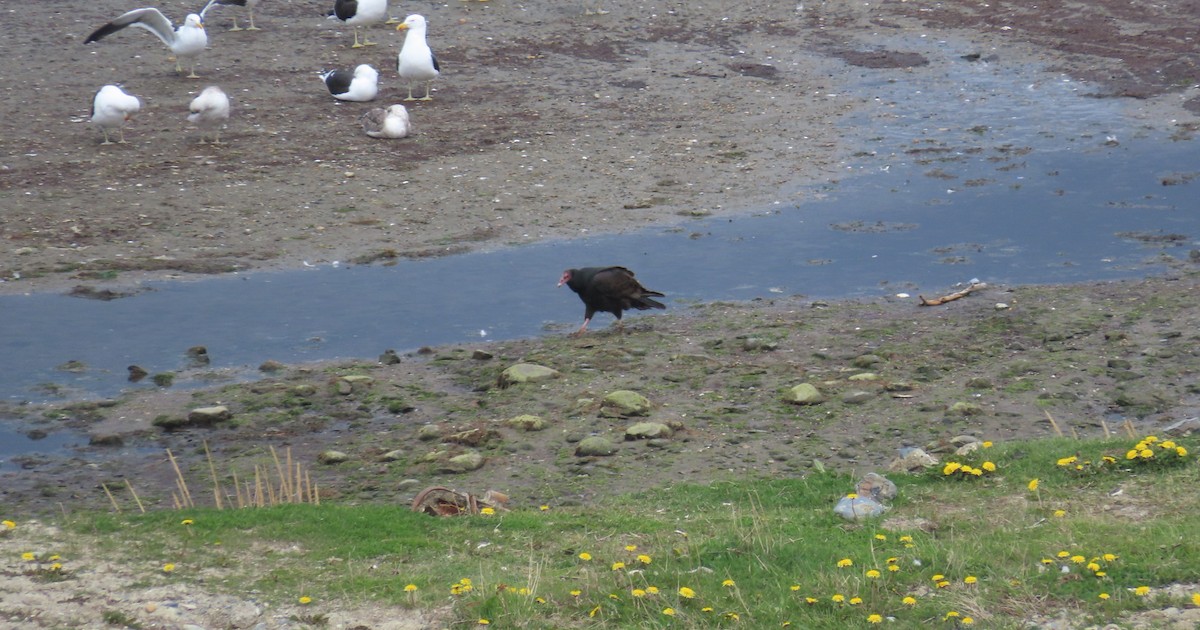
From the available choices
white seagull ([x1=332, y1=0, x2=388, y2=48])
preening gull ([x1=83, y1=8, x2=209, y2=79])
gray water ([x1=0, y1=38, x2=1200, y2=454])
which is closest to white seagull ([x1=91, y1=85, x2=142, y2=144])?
preening gull ([x1=83, y1=8, x2=209, y2=79])

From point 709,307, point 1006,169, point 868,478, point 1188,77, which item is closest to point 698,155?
point 1006,169

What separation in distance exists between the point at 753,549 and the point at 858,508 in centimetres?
82

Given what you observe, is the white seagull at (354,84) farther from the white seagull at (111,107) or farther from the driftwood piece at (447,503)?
the driftwood piece at (447,503)

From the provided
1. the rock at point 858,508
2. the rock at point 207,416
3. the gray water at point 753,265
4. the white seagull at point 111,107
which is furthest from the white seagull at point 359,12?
the rock at point 858,508

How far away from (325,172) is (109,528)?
8.35 metres

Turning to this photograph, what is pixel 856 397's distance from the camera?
894cm

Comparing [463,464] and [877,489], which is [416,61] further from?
[877,489]

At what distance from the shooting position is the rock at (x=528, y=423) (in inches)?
339

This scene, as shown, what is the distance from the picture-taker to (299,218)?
43.3ft

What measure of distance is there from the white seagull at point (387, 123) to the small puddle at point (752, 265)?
362cm

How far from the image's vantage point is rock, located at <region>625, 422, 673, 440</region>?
834 centimetres

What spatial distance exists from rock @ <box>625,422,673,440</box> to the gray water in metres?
2.50

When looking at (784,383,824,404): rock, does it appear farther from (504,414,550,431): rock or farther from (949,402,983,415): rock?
(504,414,550,431): rock

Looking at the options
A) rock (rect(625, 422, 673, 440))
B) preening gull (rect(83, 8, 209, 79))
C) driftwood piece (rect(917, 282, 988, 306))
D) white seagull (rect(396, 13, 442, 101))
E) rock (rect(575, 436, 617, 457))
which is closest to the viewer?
rock (rect(575, 436, 617, 457))
